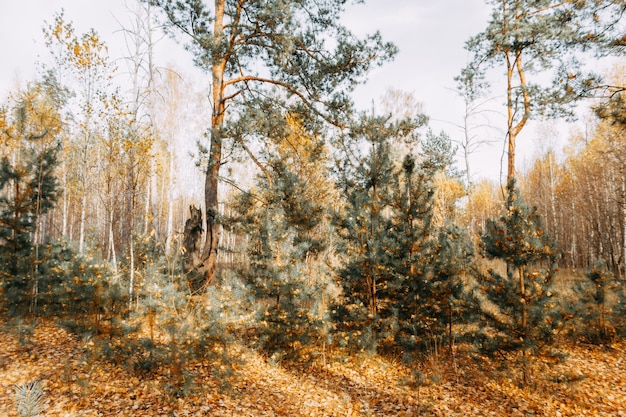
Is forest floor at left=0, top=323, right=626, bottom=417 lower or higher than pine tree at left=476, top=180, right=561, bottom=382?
lower

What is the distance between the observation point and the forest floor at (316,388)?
423 cm

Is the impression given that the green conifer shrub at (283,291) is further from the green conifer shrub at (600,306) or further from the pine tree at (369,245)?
the green conifer shrub at (600,306)

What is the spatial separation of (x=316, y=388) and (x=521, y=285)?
3.57 m

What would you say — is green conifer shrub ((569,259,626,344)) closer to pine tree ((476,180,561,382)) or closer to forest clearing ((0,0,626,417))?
forest clearing ((0,0,626,417))

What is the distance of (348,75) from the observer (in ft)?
25.2

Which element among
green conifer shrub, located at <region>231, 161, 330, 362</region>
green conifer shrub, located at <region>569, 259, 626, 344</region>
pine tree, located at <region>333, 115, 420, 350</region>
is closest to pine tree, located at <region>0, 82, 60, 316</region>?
green conifer shrub, located at <region>231, 161, 330, 362</region>

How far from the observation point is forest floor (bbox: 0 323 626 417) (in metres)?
4.23

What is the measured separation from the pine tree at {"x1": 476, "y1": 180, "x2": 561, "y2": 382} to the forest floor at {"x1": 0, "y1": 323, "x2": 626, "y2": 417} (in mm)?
465

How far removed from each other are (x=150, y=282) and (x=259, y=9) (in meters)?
6.37

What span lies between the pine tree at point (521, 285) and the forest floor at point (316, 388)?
0.47 m

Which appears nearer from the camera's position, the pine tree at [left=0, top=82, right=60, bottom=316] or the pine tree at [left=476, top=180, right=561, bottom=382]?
the pine tree at [left=476, top=180, right=561, bottom=382]

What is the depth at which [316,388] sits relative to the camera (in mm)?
5137

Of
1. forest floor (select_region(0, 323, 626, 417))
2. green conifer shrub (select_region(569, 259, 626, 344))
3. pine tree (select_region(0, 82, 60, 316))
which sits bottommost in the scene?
forest floor (select_region(0, 323, 626, 417))

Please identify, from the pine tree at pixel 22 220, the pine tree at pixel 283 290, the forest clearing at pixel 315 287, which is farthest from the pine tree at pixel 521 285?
the pine tree at pixel 22 220
